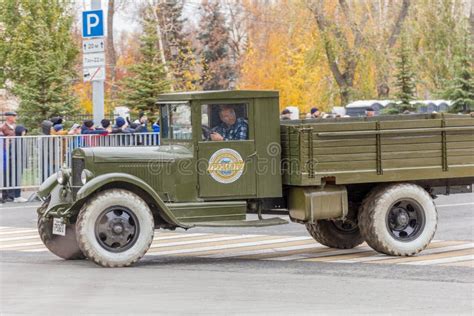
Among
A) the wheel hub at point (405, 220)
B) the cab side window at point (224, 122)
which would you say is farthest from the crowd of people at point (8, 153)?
the wheel hub at point (405, 220)

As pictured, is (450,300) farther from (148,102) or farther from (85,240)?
(148,102)

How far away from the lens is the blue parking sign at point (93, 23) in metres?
24.8

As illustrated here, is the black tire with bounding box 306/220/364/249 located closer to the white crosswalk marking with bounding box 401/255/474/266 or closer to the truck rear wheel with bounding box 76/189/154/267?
the white crosswalk marking with bounding box 401/255/474/266

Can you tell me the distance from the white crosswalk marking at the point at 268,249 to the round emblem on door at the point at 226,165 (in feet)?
3.53

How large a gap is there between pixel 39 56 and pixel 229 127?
20648 millimetres

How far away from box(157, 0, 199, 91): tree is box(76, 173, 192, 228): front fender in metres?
40.0

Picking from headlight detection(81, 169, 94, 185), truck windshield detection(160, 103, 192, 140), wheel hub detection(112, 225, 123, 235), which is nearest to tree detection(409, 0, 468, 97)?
truck windshield detection(160, 103, 192, 140)

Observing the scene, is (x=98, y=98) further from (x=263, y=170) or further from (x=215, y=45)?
(x=215, y=45)

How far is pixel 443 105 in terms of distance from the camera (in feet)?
152

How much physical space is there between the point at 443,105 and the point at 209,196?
34.2 metres

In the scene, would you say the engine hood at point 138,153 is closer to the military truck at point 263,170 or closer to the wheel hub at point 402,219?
the military truck at point 263,170

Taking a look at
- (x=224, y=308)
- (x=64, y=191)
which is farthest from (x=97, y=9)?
(x=224, y=308)

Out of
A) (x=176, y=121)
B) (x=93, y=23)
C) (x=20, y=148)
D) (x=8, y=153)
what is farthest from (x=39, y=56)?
(x=176, y=121)

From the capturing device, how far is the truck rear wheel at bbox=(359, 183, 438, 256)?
527 inches
